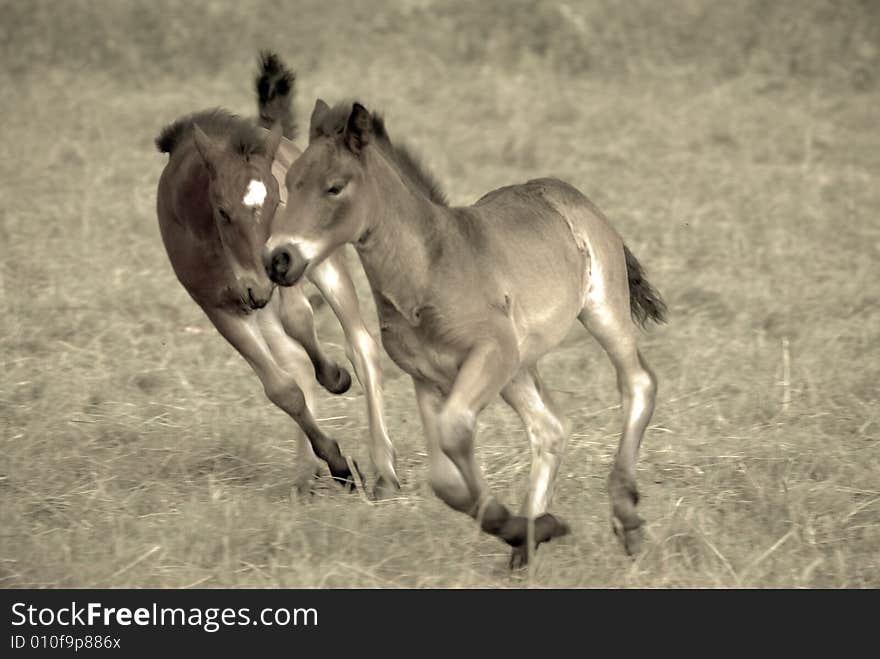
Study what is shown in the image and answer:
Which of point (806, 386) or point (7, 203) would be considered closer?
point (806, 386)

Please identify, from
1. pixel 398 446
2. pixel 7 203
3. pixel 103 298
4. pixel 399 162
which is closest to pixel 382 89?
pixel 7 203

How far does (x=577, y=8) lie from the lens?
17078mm

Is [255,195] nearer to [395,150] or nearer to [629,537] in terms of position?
[395,150]

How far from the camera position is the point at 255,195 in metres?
6.00

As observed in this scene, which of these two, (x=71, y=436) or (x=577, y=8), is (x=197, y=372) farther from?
(x=577, y=8)

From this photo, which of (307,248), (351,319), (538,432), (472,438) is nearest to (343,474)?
(351,319)

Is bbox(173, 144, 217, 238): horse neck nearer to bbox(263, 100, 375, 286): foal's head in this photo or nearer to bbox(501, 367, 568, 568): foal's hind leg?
bbox(263, 100, 375, 286): foal's head

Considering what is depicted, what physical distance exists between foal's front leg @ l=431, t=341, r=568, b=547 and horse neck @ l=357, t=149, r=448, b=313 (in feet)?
1.06

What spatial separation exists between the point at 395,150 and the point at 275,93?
71.3 inches

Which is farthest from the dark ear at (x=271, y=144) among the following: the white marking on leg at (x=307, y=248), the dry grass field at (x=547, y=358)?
the dry grass field at (x=547, y=358)

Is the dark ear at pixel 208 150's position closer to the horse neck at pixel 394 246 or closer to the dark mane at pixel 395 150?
the dark mane at pixel 395 150

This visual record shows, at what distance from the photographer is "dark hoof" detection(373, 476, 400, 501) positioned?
21.0 ft
